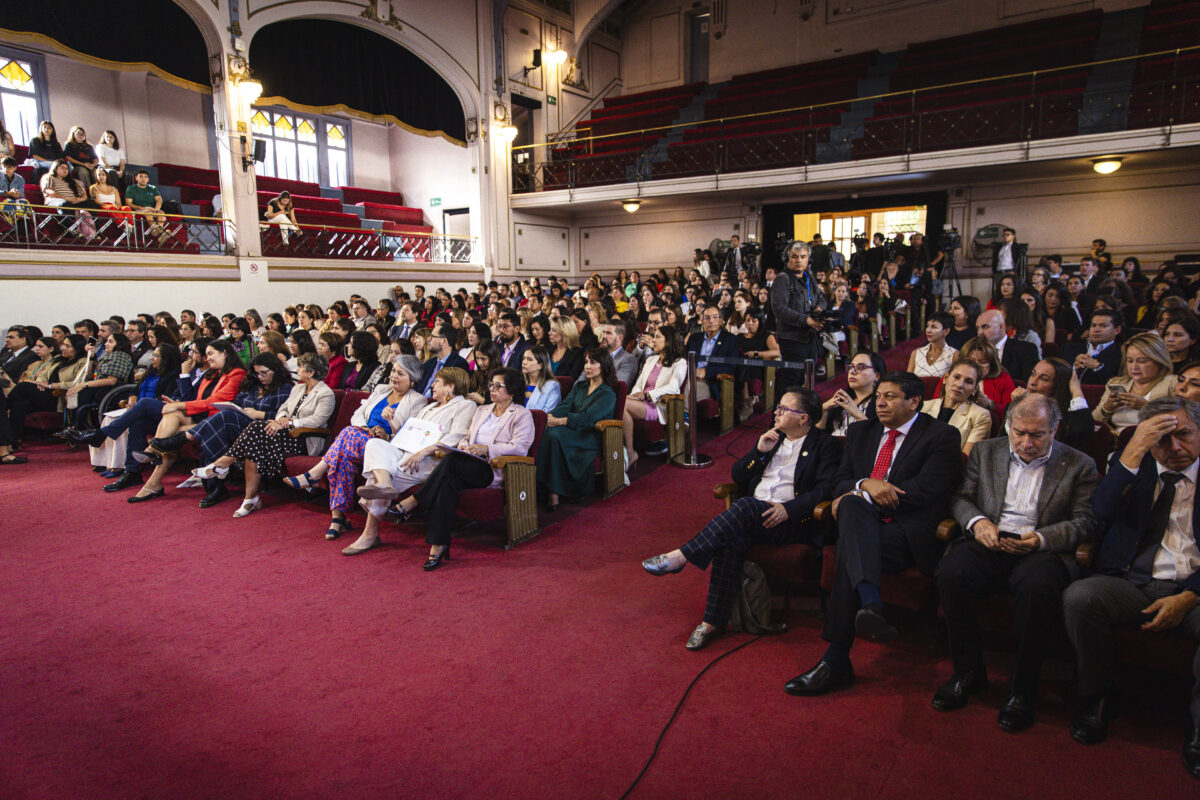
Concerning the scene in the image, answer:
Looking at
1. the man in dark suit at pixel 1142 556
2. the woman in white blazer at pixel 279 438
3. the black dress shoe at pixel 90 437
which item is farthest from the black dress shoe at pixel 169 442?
the man in dark suit at pixel 1142 556

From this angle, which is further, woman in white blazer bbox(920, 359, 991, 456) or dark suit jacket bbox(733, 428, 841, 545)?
woman in white blazer bbox(920, 359, 991, 456)

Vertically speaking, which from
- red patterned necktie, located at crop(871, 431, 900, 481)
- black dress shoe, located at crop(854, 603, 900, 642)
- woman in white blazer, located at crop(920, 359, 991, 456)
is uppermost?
woman in white blazer, located at crop(920, 359, 991, 456)

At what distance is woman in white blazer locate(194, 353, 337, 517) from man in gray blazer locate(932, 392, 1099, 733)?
12.2 feet

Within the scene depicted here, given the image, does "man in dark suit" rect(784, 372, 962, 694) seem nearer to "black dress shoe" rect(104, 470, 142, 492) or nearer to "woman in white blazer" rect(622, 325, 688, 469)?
"woman in white blazer" rect(622, 325, 688, 469)

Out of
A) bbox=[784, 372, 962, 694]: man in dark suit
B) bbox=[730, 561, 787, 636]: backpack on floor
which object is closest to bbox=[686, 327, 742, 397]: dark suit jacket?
bbox=[784, 372, 962, 694]: man in dark suit

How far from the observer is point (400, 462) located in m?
3.75

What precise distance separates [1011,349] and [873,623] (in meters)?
2.72

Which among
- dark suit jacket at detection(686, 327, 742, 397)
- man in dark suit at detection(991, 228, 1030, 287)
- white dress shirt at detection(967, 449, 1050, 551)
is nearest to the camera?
white dress shirt at detection(967, 449, 1050, 551)

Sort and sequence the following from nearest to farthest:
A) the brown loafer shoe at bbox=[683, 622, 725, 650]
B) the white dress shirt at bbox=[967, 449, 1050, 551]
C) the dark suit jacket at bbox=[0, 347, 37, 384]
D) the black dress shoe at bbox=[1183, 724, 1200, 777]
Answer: the black dress shoe at bbox=[1183, 724, 1200, 777], the white dress shirt at bbox=[967, 449, 1050, 551], the brown loafer shoe at bbox=[683, 622, 725, 650], the dark suit jacket at bbox=[0, 347, 37, 384]

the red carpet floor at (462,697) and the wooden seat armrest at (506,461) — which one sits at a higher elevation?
the wooden seat armrest at (506,461)

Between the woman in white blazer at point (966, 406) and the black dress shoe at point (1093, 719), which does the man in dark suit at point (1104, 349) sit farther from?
the black dress shoe at point (1093, 719)

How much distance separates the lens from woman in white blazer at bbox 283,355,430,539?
3.97m

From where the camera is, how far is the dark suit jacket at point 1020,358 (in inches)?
163

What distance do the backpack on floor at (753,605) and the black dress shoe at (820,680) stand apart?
394 millimetres
